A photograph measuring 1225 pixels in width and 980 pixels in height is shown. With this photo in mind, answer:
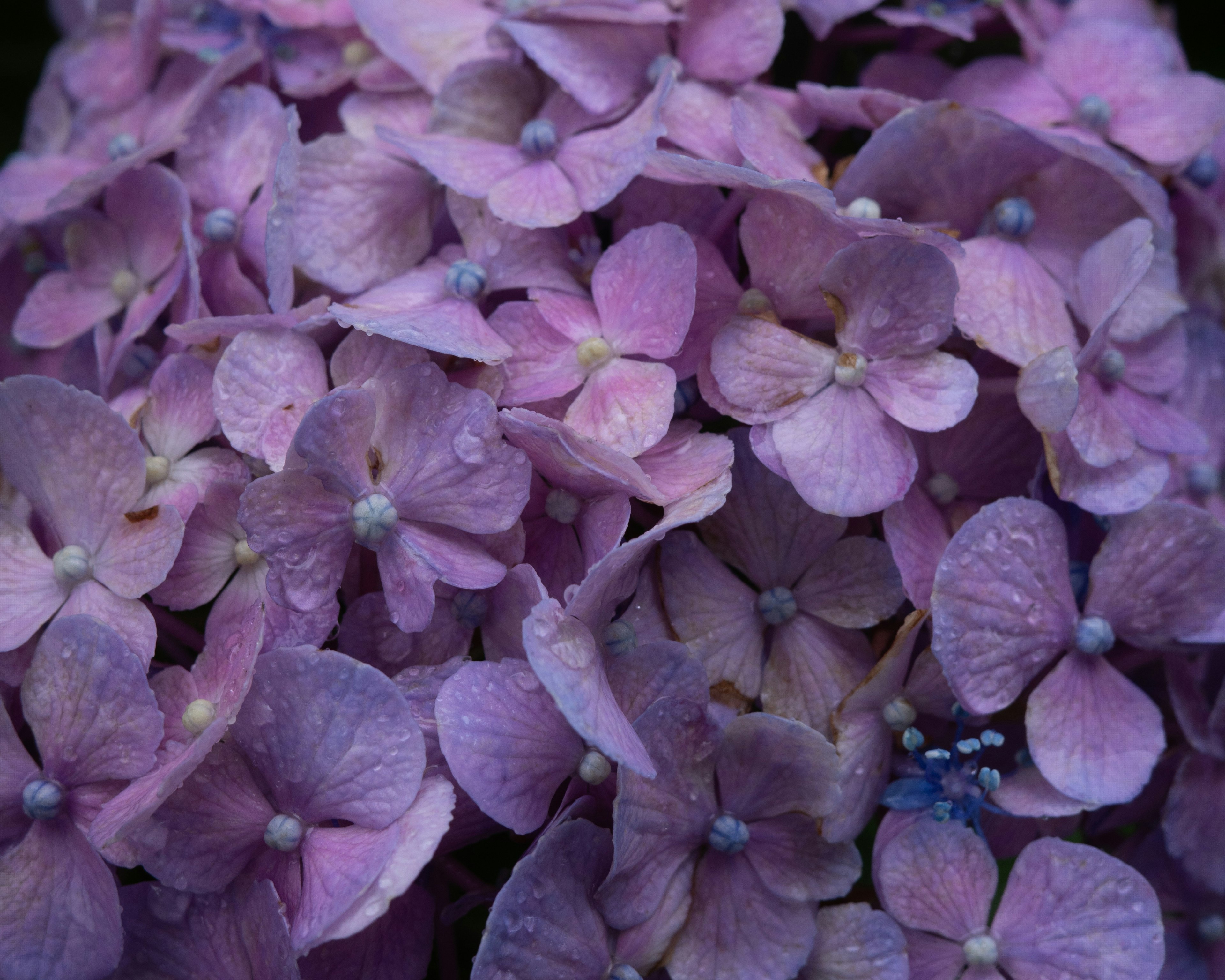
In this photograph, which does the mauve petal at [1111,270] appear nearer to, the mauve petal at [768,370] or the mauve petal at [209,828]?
the mauve petal at [768,370]

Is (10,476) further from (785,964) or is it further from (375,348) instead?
(785,964)

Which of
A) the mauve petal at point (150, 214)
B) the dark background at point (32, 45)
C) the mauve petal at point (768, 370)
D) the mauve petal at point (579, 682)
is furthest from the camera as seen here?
the dark background at point (32, 45)

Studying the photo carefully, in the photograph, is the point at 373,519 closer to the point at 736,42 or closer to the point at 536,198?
the point at 536,198

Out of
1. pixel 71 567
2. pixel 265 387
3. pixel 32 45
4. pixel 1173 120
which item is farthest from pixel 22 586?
pixel 32 45

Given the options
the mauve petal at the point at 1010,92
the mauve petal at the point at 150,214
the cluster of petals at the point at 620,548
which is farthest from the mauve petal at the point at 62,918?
the mauve petal at the point at 1010,92

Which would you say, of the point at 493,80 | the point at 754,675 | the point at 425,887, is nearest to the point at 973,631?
the point at 754,675

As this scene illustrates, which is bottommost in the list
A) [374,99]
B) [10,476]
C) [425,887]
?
[425,887]
